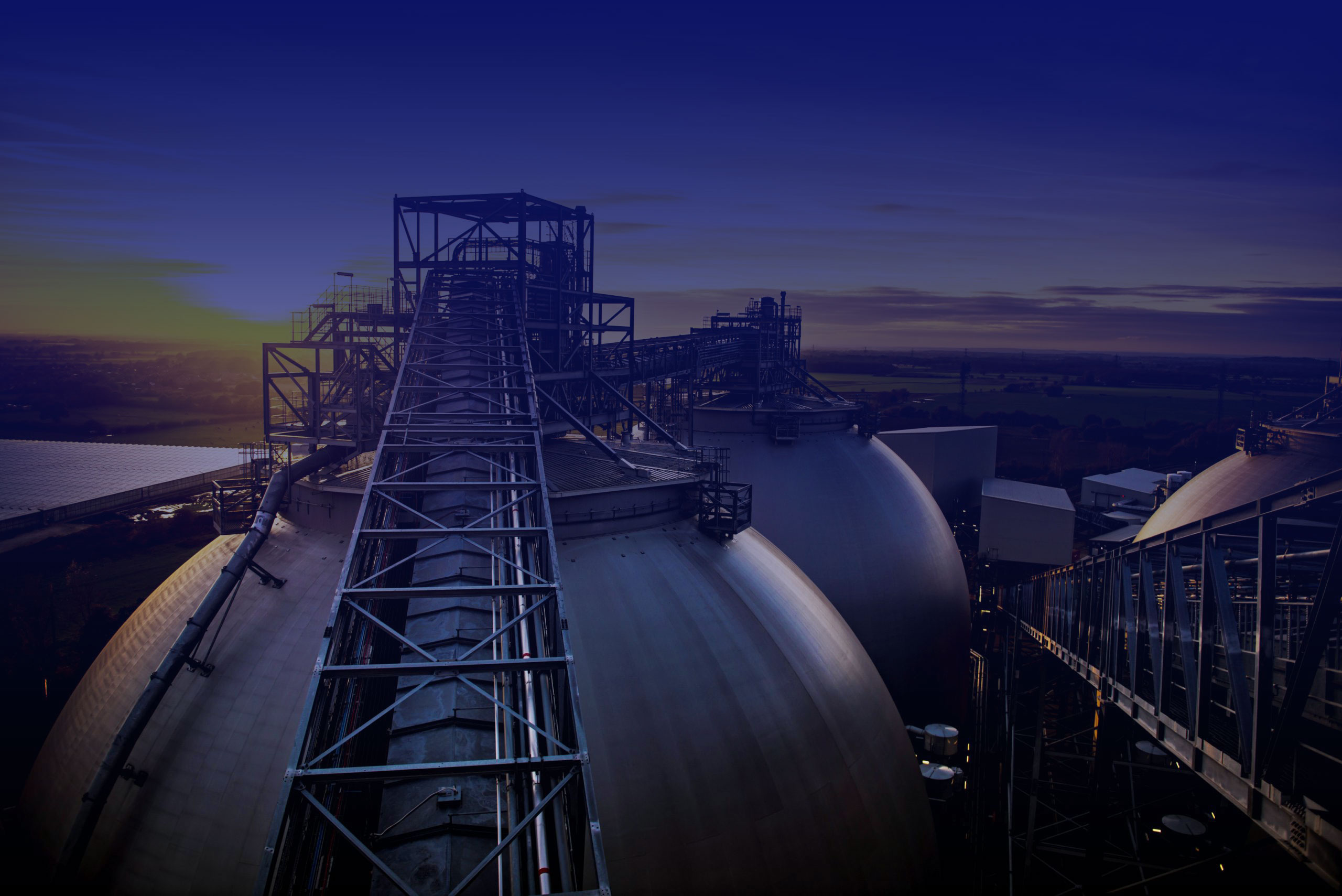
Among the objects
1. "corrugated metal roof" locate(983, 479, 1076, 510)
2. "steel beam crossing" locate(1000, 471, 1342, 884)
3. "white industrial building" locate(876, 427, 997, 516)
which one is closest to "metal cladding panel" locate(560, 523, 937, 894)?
"steel beam crossing" locate(1000, 471, 1342, 884)

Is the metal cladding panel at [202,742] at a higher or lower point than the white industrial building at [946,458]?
lower

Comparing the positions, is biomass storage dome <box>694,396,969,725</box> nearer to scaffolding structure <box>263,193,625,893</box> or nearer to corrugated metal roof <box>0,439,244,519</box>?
scaffolding structure <box>263,193,625,893</box>

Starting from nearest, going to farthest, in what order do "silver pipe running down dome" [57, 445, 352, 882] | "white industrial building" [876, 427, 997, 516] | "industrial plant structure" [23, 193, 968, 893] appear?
"industrial plant structure" [23, 193, 968, 893] → "silver pipe running down dome" [57, 445, 352, 882] → "white industrial building" [876, 427, 997, 516]

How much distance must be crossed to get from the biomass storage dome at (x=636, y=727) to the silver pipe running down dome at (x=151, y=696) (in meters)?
0.24

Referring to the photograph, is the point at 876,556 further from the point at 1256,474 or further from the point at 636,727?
the point at 1256,474

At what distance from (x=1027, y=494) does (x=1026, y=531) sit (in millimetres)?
3788

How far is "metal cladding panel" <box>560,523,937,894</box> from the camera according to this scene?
1246 cm

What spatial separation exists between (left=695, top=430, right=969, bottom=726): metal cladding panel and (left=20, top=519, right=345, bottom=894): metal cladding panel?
16.7 metres

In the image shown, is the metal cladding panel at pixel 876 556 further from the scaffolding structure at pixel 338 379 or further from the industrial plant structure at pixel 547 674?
the scaffolding structure at pixel 338 379

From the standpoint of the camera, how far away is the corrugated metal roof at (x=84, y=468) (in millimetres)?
41656

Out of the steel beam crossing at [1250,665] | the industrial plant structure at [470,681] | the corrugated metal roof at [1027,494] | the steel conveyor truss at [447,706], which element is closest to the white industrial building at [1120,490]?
the corrugated metal roof at [1027,494]

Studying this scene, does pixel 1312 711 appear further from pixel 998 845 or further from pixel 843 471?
pixel 843 471

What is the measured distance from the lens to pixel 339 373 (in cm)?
2080

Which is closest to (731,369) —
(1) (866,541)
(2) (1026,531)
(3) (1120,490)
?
(1) (866,541)
